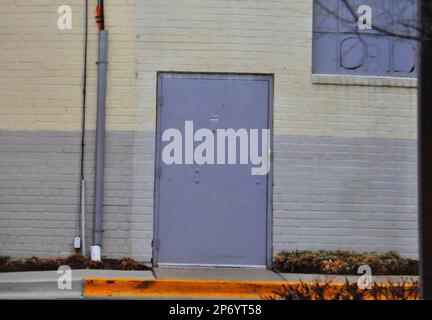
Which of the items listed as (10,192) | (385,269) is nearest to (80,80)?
(10,192)

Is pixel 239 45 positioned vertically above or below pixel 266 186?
above

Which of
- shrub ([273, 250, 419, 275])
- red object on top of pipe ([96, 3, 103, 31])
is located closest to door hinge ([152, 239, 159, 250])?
shrub ([273, 250, 419, 275])

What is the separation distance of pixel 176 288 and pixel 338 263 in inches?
90.6

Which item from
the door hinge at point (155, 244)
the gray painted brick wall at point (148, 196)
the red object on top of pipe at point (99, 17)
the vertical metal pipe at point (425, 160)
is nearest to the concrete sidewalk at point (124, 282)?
the door hinge at point (155, 244)

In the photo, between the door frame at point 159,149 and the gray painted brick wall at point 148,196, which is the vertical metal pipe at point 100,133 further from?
the door frame at point 159,149

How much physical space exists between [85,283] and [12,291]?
871 mm

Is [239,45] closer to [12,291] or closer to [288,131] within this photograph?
[288,131]

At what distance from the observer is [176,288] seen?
25.1 feet

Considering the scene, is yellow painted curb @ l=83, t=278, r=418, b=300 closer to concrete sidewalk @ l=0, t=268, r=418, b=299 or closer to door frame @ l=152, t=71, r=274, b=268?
concrete sidewalk @ l=0, t=268, r=418, b=299

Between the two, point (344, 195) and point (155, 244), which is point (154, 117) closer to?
point (155, 244)

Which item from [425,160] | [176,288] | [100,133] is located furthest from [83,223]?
[425,160]

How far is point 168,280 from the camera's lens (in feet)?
25.3

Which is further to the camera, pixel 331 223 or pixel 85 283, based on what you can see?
pixel 331 223

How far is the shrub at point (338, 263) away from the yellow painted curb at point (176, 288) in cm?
96
